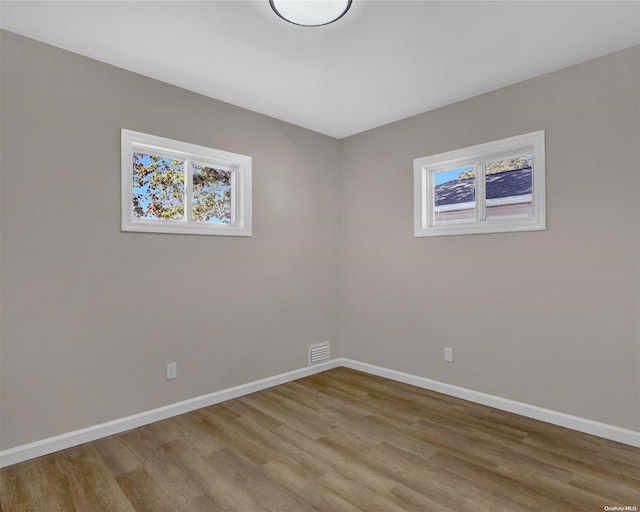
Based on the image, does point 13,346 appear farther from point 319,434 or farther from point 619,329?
point 619,329

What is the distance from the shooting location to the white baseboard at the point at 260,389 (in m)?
2.43

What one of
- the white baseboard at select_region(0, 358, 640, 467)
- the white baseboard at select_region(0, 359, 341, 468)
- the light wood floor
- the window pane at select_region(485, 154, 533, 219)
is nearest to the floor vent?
the white baseboard at select_region(0, 358, 640, 467)

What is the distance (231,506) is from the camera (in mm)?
1917

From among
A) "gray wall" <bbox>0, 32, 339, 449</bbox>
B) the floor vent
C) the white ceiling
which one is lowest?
the floor vent

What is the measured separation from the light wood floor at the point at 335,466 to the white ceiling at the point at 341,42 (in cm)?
273

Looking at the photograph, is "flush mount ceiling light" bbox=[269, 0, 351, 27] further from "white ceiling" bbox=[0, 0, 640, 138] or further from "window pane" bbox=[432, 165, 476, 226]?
"window pane" bbox=[432, 165, 476, 226]

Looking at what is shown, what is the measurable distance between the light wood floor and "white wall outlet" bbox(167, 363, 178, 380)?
1.10ft

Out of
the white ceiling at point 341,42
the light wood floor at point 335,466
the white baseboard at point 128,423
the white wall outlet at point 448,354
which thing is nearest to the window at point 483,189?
the white ceiling at point 341,42

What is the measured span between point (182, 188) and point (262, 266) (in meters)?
1.05

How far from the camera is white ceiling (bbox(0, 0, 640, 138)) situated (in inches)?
85.5

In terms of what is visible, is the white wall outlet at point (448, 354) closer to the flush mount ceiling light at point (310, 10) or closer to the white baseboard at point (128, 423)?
the white baseboard at point (128, 423)

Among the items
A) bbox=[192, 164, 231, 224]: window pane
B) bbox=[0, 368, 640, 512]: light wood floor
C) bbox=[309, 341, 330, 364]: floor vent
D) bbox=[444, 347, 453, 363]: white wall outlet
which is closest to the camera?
bbox=[0, 368, 640, 512]: light wood floor

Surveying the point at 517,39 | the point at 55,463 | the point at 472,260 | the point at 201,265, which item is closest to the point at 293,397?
the point at 201,265

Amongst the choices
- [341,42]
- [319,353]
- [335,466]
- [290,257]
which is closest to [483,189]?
[341,42]
